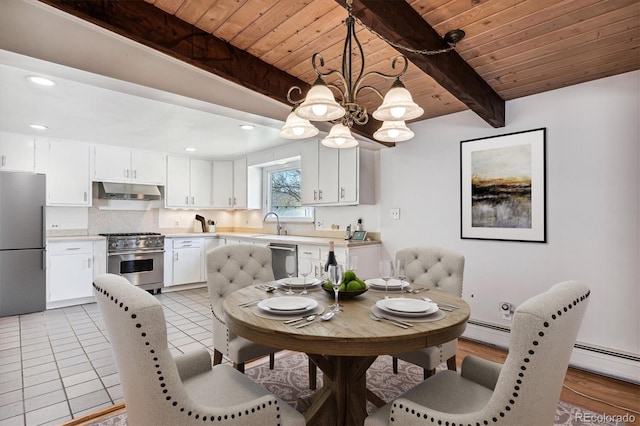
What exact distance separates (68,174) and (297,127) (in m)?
4.12

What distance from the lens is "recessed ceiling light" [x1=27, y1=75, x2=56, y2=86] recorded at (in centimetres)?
245

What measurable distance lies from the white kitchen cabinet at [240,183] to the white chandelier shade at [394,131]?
3.87 meters

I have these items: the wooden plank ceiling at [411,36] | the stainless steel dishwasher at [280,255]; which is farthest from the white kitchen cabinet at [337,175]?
the wooden plank ceiling at [411,36]

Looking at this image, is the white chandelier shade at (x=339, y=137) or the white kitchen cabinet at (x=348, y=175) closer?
the white chandelier shade at (x=339, y=137)

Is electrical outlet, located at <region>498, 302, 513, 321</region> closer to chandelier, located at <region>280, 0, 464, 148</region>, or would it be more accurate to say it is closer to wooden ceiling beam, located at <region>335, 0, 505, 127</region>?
wooden ceiling beam, located at <region>335, 0, 505, 127</region>

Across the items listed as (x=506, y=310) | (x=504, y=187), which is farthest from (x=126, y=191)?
(x=506, y=310)

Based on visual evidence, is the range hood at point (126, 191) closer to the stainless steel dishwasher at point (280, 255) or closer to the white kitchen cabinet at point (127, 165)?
the white kitchen cabinet at point (127, 165)

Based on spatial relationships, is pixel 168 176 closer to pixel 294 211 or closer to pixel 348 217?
pixel 294 211

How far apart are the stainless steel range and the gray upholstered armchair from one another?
3.08m

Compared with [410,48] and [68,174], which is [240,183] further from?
[410,48]

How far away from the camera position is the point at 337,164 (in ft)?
13.0

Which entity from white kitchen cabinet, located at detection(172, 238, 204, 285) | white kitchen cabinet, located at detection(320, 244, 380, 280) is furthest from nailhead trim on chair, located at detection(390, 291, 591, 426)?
white kitchen cabinet, located at detection(172, 238, 204, 285)

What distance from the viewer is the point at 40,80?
2492 millimetres

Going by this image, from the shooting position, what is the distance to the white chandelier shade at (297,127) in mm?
1920
